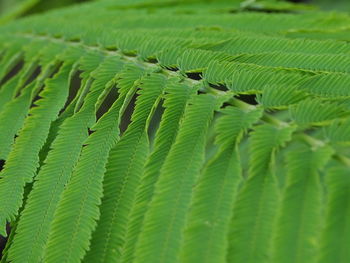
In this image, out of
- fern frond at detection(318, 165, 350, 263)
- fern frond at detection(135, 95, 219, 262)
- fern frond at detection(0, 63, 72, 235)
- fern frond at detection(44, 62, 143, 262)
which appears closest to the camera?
fern frond at detection(318, 165, 350, 263)

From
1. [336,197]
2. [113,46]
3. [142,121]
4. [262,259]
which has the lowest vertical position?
[262,259]

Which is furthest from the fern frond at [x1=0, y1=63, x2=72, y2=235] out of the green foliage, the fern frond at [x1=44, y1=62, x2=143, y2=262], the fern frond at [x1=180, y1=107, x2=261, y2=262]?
the fern frond at [x1=180, y1=107, x2=261, y2=262]

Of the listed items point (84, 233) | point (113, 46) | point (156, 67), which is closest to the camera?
point (84, 233)

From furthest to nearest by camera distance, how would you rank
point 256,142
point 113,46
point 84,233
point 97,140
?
point 113,46 < point 97,140 < point 84,233 < point 256,142

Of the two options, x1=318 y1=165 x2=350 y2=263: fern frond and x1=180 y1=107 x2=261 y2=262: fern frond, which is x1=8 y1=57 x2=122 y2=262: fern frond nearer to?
x1=180 y1=107 x2=261 y2=262: fern frond

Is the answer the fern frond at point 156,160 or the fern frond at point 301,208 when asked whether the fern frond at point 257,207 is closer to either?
the fern frond at point 301,208

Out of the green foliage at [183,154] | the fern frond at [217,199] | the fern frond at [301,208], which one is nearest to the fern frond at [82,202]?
the green foliage at [183,154]

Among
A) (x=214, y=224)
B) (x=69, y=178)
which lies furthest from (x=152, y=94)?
(x=214, y=224)

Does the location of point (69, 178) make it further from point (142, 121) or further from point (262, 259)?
point (262, 259)
